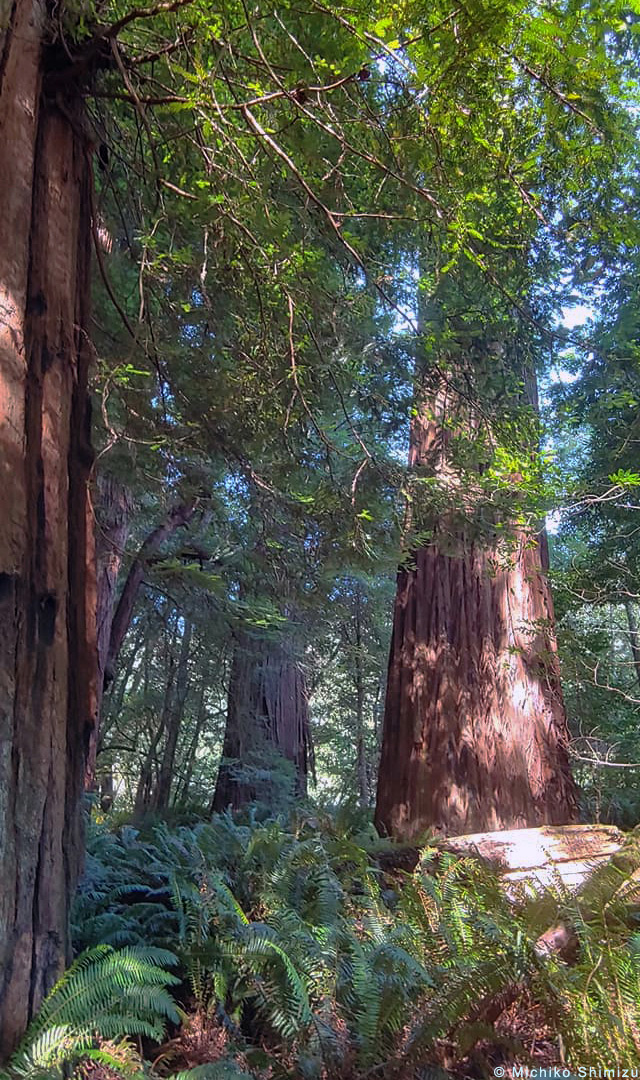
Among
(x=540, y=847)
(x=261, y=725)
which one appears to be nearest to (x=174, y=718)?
(x=261, y=725)

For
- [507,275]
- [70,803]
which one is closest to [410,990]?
[70,803]

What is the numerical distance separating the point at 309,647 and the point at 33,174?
22.6 feet

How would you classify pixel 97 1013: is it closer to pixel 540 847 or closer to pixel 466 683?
pixel 540 847

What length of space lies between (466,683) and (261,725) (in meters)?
5.05

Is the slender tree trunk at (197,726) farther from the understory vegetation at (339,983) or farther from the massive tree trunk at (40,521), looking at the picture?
the massive tree trunk at (40,521)

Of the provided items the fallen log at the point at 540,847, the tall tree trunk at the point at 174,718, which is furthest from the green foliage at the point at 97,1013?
the tall tree trunk at the point at 174,718

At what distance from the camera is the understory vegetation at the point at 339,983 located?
2072mm

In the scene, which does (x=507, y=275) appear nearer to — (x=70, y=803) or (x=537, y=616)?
(x=537, y=616)

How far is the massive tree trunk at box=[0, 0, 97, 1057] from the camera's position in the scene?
7.02 ft

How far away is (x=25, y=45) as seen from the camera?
2.54 meters

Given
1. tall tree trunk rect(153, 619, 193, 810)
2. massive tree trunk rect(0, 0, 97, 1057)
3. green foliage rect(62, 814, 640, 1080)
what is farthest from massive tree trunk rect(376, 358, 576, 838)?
tall tree trunk rect(153, 619, 193, 810)


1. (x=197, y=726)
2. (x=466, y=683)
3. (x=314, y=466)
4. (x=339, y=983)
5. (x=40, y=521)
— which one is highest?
(x=314, y=466)

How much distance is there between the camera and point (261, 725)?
9.44 meters

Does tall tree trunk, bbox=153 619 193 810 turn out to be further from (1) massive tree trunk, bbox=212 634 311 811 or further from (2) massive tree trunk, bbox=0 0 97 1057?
(2) massive tree trunk, bbox=0 0 97 1057
